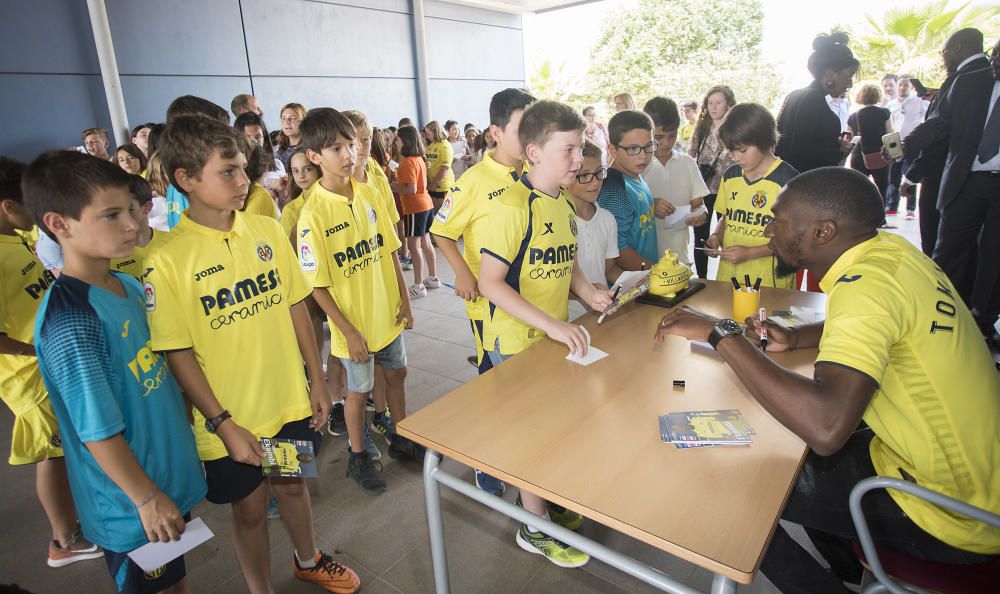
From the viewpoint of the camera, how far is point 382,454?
2816 millimetres

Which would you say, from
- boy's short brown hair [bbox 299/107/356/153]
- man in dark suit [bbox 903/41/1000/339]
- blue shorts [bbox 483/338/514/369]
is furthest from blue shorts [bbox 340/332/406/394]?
man in dark suit [bbox 903/41/1000/339]

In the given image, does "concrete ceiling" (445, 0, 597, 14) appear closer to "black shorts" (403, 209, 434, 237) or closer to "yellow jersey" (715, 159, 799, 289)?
"black shorts" (403, 209, 434, 237)

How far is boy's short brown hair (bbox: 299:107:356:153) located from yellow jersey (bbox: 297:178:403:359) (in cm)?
19

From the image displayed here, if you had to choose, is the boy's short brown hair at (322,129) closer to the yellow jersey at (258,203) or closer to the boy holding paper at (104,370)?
the yellow jersey at (258,203)

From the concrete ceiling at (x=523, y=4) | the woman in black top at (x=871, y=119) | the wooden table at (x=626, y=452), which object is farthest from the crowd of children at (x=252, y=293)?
the concrete ceiling at (x=523, y=4)

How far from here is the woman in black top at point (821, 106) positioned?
3.52 meters

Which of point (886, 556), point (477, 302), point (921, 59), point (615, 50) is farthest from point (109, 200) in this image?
point (615, 50)

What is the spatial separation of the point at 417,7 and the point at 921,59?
10.8 metres

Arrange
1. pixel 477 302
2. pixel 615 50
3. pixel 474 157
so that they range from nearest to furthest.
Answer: pixel 477 302
pixel 474 157
pixel 615 50

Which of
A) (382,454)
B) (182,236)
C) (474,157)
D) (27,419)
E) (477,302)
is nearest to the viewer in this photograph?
(182,236)

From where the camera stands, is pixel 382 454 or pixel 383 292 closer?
pixel 383 292

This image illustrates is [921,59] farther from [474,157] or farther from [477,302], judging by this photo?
[477,302]

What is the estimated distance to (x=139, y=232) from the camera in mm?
1416

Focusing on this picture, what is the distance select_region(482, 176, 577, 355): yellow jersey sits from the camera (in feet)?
6.17
